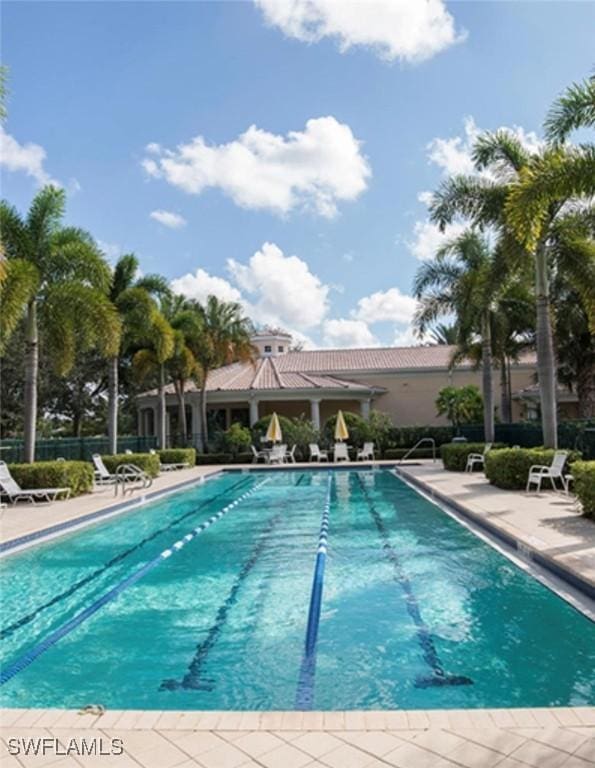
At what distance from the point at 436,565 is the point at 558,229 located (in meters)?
11.2

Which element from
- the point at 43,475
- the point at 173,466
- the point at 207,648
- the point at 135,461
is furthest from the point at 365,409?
the point at 207,648

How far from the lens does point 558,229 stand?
55.0ft

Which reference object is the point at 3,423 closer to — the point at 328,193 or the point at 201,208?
the point at 201,208

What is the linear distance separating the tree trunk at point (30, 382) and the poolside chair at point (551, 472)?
12.4 m

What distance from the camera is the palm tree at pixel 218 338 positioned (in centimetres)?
3148

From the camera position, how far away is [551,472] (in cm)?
1423

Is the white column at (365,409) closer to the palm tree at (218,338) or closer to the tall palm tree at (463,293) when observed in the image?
the palm tree at (218,338)

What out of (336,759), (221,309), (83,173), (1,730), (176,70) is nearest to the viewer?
(336,759)

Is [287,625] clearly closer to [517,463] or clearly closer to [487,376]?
[517,463]

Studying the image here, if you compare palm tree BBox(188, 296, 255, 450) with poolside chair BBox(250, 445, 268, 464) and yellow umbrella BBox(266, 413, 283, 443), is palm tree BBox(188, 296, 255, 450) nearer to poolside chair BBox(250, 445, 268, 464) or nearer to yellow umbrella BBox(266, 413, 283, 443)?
poolside chair BBox(250, 445, 268, 464)

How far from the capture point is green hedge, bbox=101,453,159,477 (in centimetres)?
2120

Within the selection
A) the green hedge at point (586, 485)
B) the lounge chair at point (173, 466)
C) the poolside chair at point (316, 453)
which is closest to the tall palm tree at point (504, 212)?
the green hedge at point (586, 485)

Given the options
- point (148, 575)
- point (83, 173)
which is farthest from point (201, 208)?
point (148, 575)

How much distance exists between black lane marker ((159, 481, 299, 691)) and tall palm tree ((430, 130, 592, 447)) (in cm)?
959
